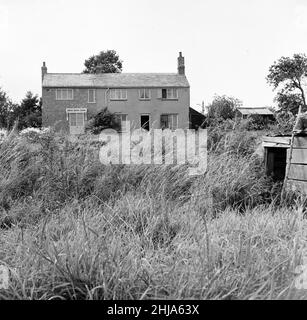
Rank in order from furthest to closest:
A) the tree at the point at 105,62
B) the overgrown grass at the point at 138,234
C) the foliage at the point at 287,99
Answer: the tree at the point at 105,62 → the foliage at the point at 287,99 → the overgrown grass at the point at 138,234

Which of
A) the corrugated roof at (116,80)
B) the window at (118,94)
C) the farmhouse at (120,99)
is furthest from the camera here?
the corrugated roof at (116,80)

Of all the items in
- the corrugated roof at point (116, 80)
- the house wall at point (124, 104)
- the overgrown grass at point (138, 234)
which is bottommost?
the overgrown grass at point (138, 234)

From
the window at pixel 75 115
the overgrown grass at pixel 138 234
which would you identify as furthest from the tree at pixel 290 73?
the overgrown grass at pixel 138 234

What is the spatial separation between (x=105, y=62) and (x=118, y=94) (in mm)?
21098

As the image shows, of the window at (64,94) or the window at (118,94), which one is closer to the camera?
Result: the window at (118,94)

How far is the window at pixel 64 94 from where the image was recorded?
119 ft

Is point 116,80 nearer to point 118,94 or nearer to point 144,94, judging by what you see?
point 118,94

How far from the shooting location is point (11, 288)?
2361mm

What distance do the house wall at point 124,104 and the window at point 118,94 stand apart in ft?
1.12

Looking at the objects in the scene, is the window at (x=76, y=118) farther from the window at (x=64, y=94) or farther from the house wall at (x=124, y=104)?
the window at (x=64, y=94)

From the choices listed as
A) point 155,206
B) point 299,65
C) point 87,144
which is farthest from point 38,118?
point 155,206
